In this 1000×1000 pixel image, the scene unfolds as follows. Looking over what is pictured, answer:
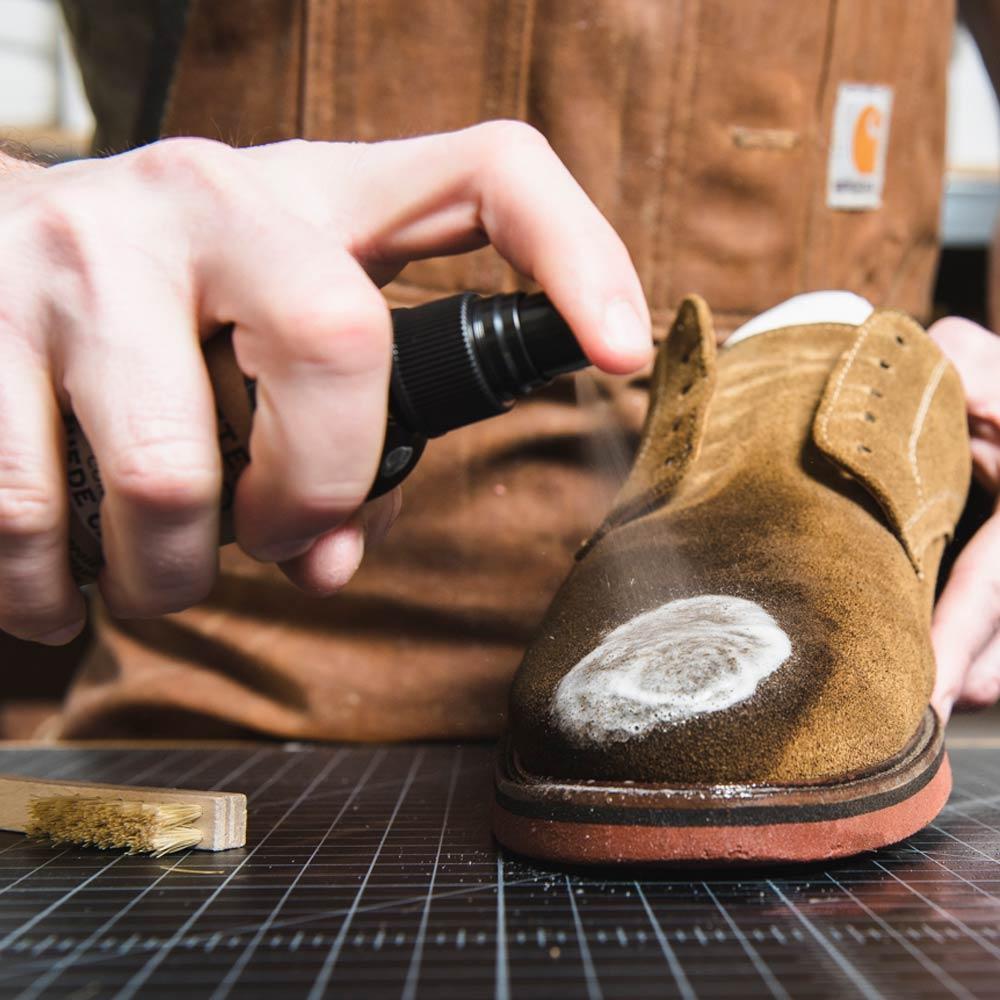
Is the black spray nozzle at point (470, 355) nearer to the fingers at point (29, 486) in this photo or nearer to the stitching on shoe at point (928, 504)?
the fingers at point (29, 486)

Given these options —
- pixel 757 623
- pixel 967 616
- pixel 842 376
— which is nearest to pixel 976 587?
pixel 967 616

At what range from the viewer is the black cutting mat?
1.20 feet

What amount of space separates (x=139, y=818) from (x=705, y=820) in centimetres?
27

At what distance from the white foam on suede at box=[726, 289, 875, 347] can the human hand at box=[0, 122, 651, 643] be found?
332mm

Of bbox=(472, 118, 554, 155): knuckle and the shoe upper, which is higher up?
bbox=(472, 118, 554, 155): knuckle

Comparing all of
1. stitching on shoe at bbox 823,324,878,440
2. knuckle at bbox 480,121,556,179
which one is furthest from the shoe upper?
knuckle at bbox 480,121,556,179

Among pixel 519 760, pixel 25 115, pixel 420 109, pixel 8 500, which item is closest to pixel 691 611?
pixel 519 760

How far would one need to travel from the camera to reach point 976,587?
69 centimetres

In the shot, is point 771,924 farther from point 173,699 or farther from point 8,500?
point 173,699

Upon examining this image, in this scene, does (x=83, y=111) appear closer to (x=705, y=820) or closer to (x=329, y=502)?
(x=329, y=502)

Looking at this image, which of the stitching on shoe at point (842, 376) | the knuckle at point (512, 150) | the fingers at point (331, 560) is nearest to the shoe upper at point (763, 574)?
the stitching on shoe at point (842, 376)

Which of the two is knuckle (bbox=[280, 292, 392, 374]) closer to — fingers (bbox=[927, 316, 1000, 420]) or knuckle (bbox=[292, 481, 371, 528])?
knuckle (bbox=[292, 481, 371, 528])

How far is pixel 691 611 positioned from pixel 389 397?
0.59ft

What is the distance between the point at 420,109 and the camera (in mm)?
862
